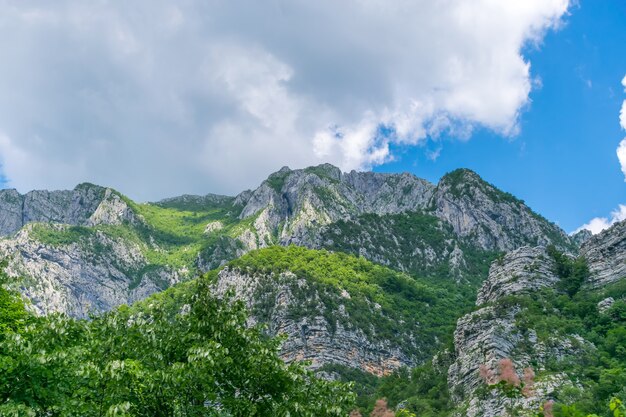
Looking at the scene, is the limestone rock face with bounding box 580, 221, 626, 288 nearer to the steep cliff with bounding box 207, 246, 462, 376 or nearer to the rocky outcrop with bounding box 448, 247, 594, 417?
the rocky outcrop with bounding box 448, 247, 594, 417

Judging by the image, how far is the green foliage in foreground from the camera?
40.0 feet

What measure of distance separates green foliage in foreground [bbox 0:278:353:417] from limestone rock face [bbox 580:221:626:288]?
213 feet

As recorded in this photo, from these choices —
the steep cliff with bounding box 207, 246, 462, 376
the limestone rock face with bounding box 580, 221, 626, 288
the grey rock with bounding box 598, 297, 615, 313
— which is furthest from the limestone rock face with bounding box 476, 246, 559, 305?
the steep cliff with bounding box 207, 246, 462, 376

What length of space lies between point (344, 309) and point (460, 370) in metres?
76.4

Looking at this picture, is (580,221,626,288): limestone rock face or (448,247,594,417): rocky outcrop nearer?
(448,247,594,417): rocky outcrop

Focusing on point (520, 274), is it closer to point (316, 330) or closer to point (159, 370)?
point (316, 330)

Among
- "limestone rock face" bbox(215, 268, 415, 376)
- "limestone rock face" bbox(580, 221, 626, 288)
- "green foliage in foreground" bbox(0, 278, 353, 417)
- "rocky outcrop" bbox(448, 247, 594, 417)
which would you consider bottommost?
"green foliage in foreground" bbox(0, 278, 353, 417)

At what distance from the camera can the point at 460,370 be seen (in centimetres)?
6006

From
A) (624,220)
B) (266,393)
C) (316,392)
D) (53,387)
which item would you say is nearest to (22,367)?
(53,387)

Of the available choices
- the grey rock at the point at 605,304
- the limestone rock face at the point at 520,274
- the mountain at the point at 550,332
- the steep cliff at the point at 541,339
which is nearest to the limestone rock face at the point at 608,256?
the mountain at the point at 550,332

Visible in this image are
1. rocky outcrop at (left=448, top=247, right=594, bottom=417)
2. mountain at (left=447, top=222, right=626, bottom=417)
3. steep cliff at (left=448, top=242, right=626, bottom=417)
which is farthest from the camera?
rocky outcrop at (left=448, top=247, right=594, bottom=417)

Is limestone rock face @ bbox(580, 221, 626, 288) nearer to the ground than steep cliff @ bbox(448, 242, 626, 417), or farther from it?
farther from it

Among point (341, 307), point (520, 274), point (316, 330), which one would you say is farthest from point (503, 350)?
point (341, 307)

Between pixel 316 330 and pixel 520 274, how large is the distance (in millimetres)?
59898
